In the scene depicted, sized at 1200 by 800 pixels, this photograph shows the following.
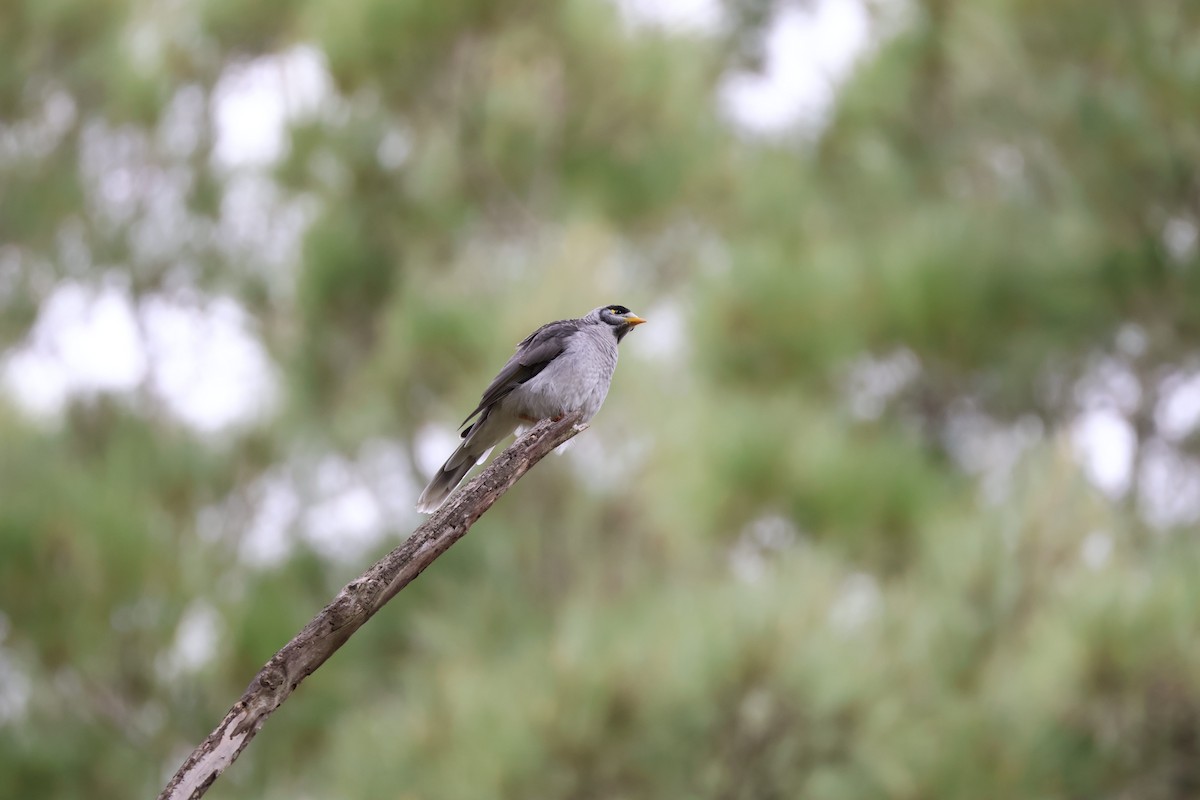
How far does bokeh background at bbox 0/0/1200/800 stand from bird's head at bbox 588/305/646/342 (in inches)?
55.4

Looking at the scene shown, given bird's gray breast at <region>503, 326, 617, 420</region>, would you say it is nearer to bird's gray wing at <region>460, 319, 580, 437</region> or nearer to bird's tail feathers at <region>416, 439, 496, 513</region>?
bird's gray wing at <region>460, 319, 580, 437</region>

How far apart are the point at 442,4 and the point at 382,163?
2.96 ft

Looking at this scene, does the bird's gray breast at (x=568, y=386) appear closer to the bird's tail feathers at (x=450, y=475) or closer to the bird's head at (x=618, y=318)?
the bird's tail feathers at (x=450, y=475)

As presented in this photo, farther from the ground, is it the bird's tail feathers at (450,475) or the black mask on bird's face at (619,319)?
the black mask on bird's face at (619,319)

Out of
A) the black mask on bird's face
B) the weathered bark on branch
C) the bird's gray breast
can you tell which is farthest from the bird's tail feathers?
the weathered bark on branch

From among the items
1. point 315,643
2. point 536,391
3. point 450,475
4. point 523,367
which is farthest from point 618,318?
point 315,643

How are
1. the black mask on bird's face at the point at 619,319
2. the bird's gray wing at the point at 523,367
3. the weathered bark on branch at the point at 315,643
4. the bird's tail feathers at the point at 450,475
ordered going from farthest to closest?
1. the black mask on bird's face at the point at 619,319
2. the bird's gray wing at the point at 523,367
3. the bird's tail feathers at the point at 450,475
4. the weathered bark on branch at the point at 315,643

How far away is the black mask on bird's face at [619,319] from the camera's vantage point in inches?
167

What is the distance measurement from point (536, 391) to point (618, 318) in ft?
2.83

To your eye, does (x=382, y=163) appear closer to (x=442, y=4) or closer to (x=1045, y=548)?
(x=442, y=4)

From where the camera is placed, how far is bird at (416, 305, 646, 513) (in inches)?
137

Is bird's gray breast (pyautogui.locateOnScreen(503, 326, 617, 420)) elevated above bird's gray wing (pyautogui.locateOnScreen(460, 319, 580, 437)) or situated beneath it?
situated beneath

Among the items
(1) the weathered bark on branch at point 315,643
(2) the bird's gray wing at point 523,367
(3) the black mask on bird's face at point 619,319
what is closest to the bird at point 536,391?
(2) the bird's gray wing at point 523,367

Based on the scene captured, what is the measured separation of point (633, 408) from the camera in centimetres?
641
